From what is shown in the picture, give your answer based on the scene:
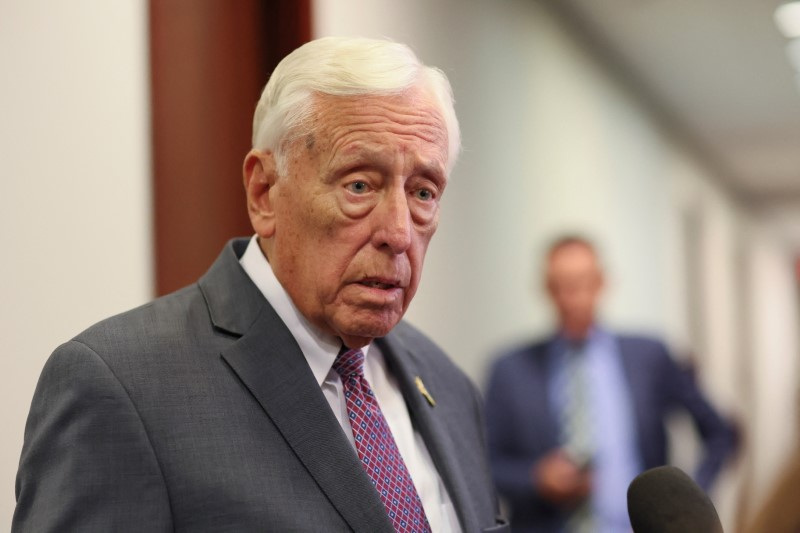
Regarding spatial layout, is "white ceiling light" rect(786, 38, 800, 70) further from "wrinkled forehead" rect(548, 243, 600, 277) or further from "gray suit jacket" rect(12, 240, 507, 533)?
"gray suit jacket" rect(12, 240, 507, 533)

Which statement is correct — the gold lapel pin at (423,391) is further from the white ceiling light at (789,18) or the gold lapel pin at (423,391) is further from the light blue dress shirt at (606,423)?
the white ceiling light at (789,18)

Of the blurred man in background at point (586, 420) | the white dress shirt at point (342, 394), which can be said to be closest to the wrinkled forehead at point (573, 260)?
the blurred man in background at point (586, 420)

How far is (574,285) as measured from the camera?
12.4 ft

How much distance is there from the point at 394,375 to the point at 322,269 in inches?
11.4

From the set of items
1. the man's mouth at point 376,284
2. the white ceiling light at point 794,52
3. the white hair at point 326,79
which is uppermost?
the white ceiling light at point 794,52

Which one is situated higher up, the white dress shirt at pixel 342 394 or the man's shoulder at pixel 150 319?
the man's shoulder at pixel 150 319

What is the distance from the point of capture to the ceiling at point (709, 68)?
652cm

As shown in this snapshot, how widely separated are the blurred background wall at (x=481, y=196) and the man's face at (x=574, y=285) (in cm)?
50

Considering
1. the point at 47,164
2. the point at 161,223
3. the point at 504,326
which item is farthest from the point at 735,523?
the point at 504,326

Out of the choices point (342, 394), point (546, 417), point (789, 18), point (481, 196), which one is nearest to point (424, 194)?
point (342, 394)

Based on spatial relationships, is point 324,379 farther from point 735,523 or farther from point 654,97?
point 654,97

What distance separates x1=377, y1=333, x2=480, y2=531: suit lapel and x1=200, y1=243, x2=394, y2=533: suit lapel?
23 cm

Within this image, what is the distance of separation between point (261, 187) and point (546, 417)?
2083mm

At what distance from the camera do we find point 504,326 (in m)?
5.30
